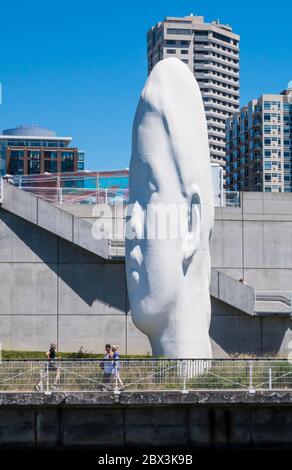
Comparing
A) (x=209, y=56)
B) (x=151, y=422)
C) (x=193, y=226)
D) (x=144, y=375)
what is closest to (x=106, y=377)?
(x=144, y=375)

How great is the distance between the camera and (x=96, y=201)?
41938 millimetres

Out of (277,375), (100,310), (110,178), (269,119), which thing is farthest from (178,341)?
(269,119)

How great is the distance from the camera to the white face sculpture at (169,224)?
2916 centimetres

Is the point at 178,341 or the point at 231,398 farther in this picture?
the point at 178,341

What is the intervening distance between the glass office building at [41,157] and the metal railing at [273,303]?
115 metres

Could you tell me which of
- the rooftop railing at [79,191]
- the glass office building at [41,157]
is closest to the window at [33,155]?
the glass office building at [41,157]

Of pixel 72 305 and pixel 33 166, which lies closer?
pixel 72 305

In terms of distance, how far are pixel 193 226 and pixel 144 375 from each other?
522cm

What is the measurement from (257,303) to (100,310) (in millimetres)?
6153

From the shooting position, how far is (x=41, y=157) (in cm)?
16050

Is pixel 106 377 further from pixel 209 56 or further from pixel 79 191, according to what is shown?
pixel 209 56

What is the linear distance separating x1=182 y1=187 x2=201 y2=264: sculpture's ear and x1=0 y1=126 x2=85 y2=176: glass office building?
125494 mm
